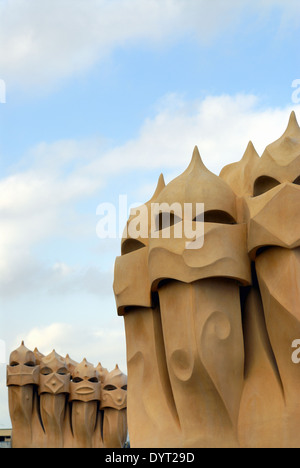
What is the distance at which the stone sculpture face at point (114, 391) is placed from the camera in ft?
82.4

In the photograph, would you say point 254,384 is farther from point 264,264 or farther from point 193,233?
point 193,233

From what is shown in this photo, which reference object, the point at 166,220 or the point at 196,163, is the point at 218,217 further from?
the point at 196,163

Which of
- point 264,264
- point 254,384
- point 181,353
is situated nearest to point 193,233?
point 264,264

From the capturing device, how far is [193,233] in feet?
37.0

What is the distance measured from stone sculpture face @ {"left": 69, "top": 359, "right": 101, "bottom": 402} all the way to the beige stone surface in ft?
42.2

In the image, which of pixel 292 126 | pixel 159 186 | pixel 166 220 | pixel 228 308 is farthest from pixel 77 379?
pixel 292 126

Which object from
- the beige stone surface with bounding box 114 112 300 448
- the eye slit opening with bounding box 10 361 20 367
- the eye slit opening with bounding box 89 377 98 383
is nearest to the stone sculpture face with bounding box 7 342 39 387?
the eye slit opening with bounding box 10 361 20 367

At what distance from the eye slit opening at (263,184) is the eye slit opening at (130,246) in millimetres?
2794

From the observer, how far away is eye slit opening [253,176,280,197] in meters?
11.5

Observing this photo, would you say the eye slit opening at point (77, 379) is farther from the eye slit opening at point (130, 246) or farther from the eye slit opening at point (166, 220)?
the eye slit opening at point (166, 220)

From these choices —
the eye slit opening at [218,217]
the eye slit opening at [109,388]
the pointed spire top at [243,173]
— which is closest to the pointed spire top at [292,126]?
the pointed spire top at [243,173]
